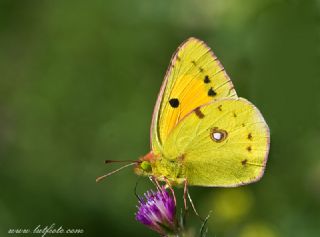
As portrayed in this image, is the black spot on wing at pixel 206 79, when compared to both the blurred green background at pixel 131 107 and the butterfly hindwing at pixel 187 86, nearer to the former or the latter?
the butterfly hindwing at pixel 187 86

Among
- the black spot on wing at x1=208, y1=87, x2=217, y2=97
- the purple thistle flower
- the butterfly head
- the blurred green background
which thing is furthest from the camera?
the blurred green background

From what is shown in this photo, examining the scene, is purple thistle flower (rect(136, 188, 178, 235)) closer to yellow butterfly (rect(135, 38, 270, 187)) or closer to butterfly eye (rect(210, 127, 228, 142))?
yellow butterfly (rect(135, 38, 270, 187))

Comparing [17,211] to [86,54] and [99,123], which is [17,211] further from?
[86,54]

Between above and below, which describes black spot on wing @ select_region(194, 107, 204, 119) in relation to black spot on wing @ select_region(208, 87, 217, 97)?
below

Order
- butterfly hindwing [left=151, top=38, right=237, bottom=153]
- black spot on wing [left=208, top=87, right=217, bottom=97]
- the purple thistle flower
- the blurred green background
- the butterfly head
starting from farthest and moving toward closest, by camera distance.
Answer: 1. the blurred green background
2. black spot on wing [left=208, top=87, right=217, bottom=97]
3. butterfly hindwing [left=151, top=38, right=237, bottom=153]
4. the butterfly head
5. the purple thistle flower

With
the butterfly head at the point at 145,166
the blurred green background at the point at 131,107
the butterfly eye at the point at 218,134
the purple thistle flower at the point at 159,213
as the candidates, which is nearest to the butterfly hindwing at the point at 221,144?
the butterfly eye at the point at 218,134

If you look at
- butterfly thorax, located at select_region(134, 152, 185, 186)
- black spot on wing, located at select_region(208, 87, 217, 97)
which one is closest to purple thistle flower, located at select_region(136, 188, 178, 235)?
butterfly thorax, located at select_region(134, 152, 185, 186)

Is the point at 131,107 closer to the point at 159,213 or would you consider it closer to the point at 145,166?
the point at 145,166

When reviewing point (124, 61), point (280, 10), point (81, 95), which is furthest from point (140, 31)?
point (280, 10)
